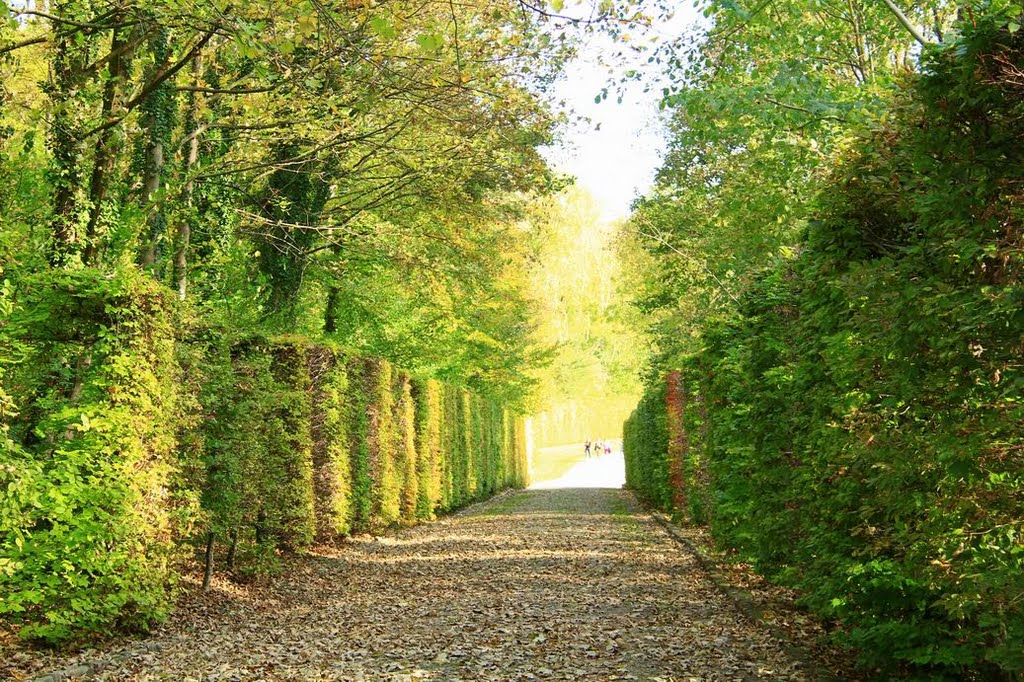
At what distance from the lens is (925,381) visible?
4.45m

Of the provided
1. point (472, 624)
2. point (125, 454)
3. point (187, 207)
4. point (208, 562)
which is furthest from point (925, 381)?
point (187, 207)

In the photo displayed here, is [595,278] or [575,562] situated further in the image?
[595,278]

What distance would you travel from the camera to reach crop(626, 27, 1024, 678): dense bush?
4.00 m

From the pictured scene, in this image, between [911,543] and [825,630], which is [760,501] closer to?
[825,630]

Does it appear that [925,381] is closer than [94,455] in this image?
Yes

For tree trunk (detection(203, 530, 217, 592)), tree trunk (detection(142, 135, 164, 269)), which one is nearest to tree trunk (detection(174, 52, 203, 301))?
tree trunk (detection(142, 135, 164, 269))

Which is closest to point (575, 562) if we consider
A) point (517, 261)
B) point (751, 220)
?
point (751, 220)

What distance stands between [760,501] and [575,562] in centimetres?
419

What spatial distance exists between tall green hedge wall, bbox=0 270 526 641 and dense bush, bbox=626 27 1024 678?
4.91 meters

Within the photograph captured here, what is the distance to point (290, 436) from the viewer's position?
13266mm

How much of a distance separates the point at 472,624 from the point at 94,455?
3575mm

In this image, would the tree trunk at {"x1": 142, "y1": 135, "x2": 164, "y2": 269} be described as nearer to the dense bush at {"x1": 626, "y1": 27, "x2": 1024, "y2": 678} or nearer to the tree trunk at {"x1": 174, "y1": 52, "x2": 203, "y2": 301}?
the tree trunk at {"x1": 174, "y1": 52, "x2": 203, "y2": 301}

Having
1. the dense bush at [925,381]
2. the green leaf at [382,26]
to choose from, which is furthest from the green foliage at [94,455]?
the dense bush at [925,381]

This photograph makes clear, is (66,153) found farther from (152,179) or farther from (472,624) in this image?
(472,624)
